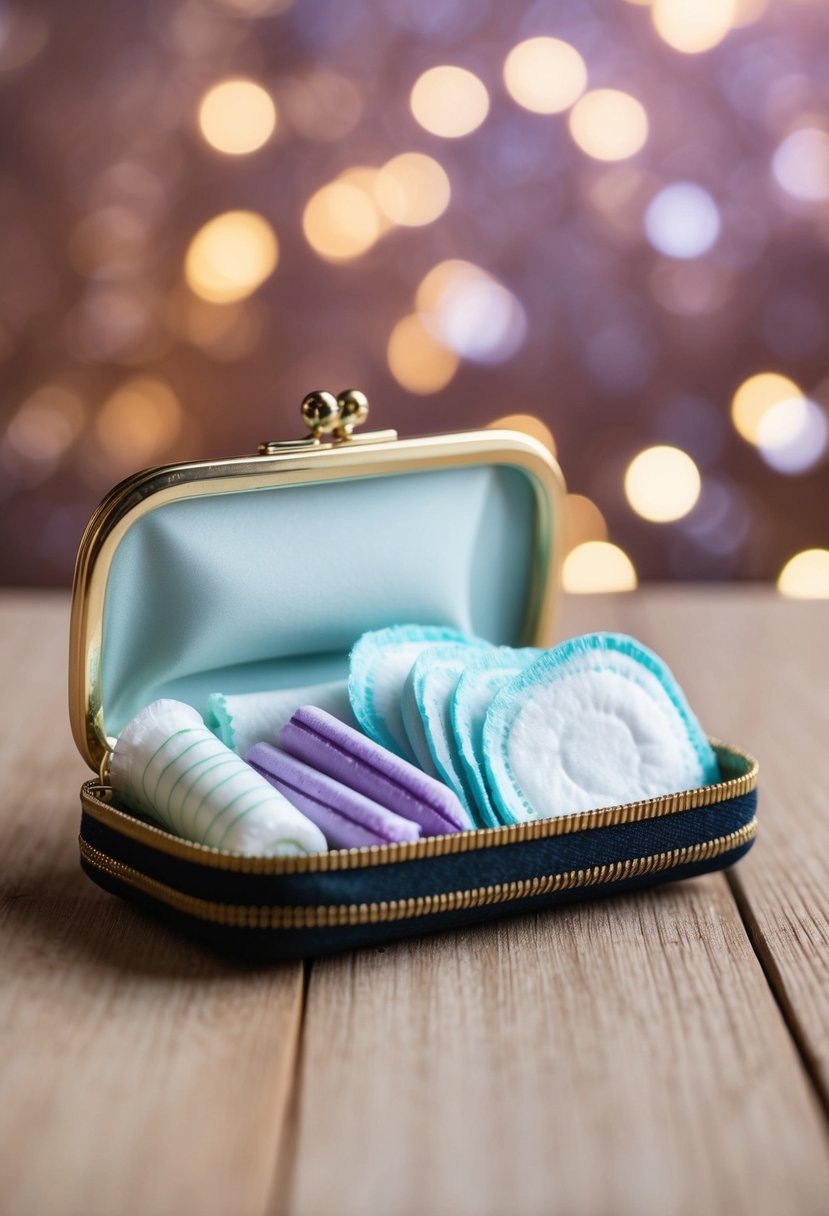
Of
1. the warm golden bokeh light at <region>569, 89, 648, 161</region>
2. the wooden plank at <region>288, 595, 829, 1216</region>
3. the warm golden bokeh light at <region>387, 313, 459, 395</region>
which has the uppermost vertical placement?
the warm golden bokeh light at <region>569, 89, 648, 161</region>

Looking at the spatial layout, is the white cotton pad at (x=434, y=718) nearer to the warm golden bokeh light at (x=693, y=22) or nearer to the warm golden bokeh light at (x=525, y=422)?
the warm golden bokeh light at (x=525, y=422)

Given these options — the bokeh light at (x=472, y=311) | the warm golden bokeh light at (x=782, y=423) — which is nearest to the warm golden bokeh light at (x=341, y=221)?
the bokeh light at (x=472, y=311)

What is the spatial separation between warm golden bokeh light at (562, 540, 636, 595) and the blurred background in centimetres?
3

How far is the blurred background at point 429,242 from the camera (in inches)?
78.2

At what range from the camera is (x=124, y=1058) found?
614 mm

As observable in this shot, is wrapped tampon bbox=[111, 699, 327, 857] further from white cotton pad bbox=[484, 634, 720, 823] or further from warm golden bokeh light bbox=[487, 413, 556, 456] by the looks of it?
warm golden bokeh light bbox=[487, 413, 556, 456]

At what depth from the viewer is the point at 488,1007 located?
2.19 ft

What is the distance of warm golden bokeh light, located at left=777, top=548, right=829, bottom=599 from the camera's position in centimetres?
216

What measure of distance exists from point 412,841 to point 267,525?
0.29m

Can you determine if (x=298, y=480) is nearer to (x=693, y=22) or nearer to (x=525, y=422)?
(x=525, y=422)

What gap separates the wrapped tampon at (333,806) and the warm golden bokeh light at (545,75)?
60.0 inches

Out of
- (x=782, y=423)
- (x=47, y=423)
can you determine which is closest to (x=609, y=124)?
(x=782, y=423)

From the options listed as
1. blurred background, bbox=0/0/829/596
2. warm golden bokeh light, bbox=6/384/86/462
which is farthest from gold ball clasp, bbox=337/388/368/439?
warm golden bokeh light, bbox=6/384/86/462

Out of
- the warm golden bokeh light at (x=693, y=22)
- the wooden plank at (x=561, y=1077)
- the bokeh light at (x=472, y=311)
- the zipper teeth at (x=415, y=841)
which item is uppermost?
the warm golden bokeh light at (x=693, y=22)
